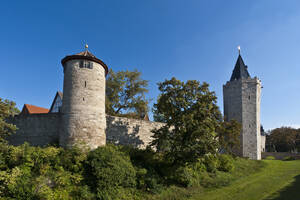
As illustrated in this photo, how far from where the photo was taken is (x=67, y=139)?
468 inches

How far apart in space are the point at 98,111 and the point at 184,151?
6254mm

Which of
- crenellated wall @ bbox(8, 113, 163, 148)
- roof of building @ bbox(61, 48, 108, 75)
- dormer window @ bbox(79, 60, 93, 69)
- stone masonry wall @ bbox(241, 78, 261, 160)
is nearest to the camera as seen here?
roof of building @ bbox(61, 48, 108, 75)

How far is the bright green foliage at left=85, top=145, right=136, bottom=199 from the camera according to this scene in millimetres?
9938

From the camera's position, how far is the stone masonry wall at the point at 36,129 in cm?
1324

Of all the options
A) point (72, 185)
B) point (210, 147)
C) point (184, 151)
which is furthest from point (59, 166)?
point (210, 147)

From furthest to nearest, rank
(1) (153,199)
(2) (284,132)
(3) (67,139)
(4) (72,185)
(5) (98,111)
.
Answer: (2) (284,132)
(5) (98,111)
(3) (67,139)
(1) (153,199)
(4) (72,185)

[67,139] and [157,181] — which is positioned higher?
[67,139]

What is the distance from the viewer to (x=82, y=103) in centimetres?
1235

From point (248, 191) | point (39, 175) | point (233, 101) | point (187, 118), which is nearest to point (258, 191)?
point (248, 191)

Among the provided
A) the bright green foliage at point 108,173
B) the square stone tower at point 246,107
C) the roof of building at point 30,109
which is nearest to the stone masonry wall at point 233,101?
the square stone tower at point 246,107

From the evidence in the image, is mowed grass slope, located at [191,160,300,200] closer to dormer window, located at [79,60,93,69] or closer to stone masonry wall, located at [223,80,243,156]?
dormer window, located at [79,60,93,69]

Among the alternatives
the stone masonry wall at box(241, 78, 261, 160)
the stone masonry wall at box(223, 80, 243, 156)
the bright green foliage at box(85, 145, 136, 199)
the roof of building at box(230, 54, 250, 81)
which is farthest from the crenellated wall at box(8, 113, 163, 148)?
the roof of building at box(230, 54, 250, 81)

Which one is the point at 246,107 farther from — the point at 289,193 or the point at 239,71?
the point at 289,193

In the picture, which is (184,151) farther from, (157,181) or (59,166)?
(59,166)
